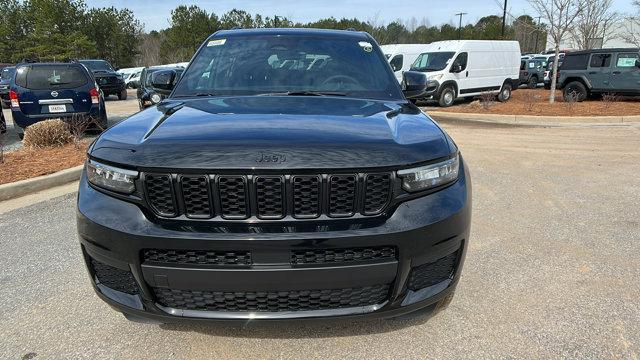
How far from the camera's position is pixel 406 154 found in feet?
6.84

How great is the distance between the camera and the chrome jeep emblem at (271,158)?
1.96m

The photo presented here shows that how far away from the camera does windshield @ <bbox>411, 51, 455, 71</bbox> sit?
17.2 m

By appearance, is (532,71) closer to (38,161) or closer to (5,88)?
(38,161)

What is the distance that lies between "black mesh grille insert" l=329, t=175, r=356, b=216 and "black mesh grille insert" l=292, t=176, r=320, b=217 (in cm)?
6

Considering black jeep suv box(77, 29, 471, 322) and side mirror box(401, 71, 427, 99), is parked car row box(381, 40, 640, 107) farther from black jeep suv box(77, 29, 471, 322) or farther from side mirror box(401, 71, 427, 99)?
→ black jeep suv box(77, 29, 471, 322)

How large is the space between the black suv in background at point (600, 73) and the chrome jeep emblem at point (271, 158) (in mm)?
16919

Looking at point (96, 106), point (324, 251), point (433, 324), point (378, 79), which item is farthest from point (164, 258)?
point (96, 106)

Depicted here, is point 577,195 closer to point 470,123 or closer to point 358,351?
point 358,351

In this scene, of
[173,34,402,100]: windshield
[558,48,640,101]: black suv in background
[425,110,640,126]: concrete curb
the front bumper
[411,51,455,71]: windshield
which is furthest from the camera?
[411,51,455,71]: windshield

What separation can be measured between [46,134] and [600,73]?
16538mm

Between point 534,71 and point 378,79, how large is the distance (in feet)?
77.3

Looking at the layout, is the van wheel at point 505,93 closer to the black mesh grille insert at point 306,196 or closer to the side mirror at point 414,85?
the side mirror at point 414,85

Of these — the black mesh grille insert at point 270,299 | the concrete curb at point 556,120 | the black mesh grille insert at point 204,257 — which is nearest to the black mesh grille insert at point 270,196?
the black mesh grille insert at point 204,257

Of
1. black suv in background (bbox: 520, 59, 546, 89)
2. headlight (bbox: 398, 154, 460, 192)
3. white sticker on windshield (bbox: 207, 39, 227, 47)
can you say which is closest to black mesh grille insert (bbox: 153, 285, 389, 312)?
headlight (bbox: 398, 154, 460, 192)
